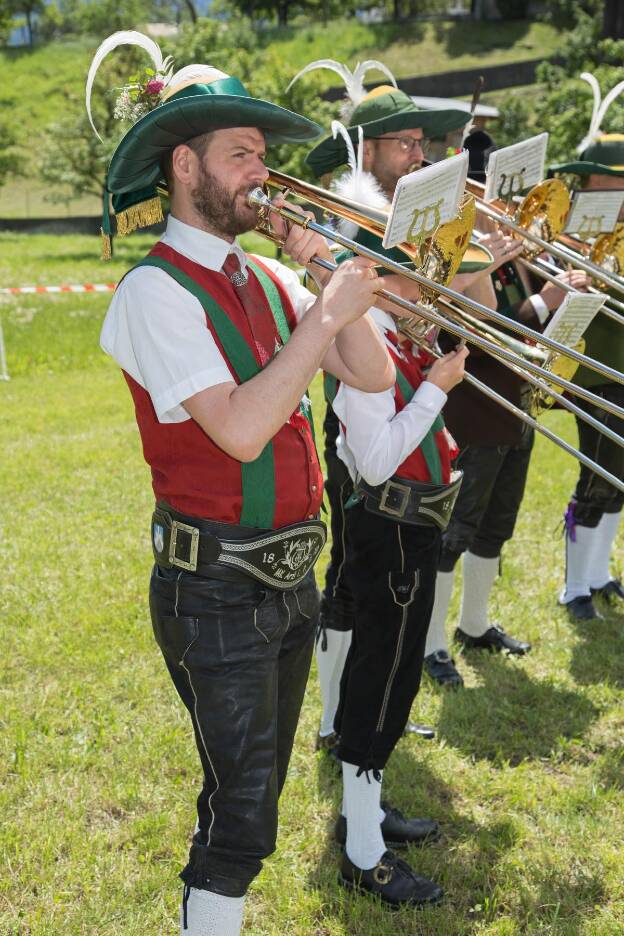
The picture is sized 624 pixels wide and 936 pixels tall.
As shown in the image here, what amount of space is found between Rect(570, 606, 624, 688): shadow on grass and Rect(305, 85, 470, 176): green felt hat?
2.65 meters

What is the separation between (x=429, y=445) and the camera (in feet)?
10.4

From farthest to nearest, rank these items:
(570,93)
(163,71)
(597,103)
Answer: (570,93) < (597,103) < (163,71)

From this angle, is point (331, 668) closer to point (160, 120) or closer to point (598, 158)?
point (160, 120)

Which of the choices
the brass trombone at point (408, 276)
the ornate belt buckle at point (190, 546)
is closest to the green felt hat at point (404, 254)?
the brass trombone at point (408, 276)

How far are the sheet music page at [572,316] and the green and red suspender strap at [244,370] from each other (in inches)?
37.0

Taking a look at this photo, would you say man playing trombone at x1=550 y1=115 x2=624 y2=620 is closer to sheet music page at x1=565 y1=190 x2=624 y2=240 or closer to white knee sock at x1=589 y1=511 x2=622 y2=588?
white knee sock at x1=589 y1=511 x2=622 y2=588

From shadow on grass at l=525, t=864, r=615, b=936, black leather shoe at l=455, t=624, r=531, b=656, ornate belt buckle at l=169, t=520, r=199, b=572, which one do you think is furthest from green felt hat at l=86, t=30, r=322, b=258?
black leather shoe at l=455, t=624, r=531, b=656

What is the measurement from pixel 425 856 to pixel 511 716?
1040mm

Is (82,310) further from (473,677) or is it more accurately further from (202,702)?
(202,702)

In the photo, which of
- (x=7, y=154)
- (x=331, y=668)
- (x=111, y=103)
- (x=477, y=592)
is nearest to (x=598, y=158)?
(x=477, y=592)

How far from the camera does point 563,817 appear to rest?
11.5ft

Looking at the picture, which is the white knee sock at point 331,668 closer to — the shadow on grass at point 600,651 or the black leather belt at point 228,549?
the shadow on grass at point 600,651

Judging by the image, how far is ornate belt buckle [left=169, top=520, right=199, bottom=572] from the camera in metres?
2.30

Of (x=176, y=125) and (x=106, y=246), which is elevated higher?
(x=176, y=125)
